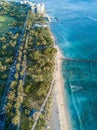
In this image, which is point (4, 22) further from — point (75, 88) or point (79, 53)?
point (75, 88)

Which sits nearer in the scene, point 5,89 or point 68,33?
point 5,89

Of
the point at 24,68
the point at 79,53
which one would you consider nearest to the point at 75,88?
the point at 24,68

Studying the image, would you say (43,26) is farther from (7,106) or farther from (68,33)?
(7,106)

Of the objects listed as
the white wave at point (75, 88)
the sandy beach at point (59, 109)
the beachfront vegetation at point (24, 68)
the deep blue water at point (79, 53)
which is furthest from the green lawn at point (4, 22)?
the white wave at point (75, 88)

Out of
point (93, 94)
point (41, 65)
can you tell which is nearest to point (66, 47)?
point (41, 65)

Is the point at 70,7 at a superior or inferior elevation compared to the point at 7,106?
inferior

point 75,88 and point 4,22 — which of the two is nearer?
point 75,88
